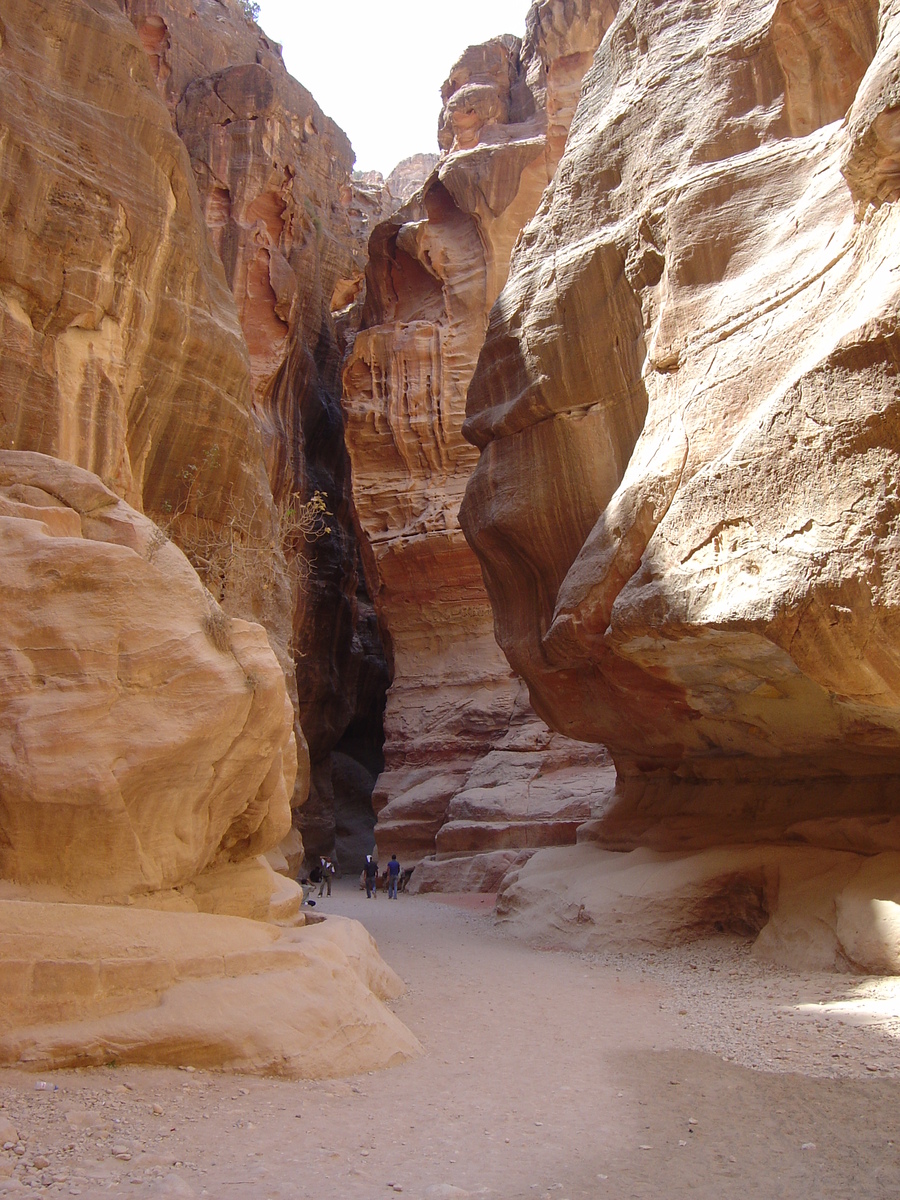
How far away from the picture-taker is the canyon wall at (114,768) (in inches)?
209

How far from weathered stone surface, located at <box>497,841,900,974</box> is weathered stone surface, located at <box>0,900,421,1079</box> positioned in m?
4.41

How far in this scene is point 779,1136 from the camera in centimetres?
478

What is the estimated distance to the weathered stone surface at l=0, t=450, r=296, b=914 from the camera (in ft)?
18.7

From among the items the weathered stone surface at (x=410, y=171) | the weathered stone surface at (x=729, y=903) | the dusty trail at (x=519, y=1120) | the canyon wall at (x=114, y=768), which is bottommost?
the weathered stone surface at (x=729, y=903)

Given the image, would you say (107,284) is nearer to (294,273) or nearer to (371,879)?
(371,879)

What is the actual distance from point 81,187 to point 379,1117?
11.0m

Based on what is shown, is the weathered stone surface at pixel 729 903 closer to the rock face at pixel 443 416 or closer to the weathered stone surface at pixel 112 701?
the weathered stone surface at pixel 112 701

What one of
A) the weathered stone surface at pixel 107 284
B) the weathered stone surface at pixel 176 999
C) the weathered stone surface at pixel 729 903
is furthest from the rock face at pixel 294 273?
the weathered stone surface at pixel 176 999

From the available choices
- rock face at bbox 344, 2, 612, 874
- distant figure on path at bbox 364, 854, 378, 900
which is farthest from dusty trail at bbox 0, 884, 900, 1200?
rock face at bbox 344, 2, 612, 874

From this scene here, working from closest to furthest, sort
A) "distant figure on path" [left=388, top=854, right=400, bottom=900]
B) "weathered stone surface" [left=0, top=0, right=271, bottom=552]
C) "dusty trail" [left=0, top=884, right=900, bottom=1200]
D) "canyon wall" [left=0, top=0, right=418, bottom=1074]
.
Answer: "dusty trail" [left=0, top=884, right=900, bottom=1200] → "canyon wall" [left=0, top=0, right=418, bottom=1074] → "weathered stone surface" [left=0, top=0, right=271, bottom=552] → "distant figure on path" [left=388, top=854, right=400, bottom=900]

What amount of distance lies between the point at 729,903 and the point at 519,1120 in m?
6.06

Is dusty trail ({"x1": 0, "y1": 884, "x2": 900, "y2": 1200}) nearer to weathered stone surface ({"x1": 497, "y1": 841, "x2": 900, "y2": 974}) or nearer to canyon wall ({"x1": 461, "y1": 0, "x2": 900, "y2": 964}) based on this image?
weathered stone surface ({"x1": 497, "y1": 841, "x2": 900, "y2": 974})

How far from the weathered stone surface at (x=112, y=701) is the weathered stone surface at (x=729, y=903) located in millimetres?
5466

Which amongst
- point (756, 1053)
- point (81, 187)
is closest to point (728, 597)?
point (756, 1053)
